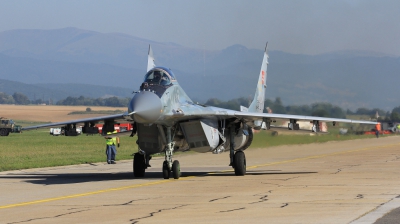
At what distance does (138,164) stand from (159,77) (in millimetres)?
3560

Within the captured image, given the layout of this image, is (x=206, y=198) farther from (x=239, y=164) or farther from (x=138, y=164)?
(x=138, y=164)

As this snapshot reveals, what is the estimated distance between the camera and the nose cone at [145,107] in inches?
693

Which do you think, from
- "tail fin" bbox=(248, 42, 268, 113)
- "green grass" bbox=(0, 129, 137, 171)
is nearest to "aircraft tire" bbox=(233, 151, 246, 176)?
"tail fin" bbox=(248, 42, 268, 113)

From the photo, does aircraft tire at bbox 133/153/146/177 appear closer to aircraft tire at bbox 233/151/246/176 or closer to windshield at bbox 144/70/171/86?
aircraft tire at bbox 233/151/246/176

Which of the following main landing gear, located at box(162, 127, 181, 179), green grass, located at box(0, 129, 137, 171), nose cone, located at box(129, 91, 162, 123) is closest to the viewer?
nose cone, located at box(129, 91, 162, 123)

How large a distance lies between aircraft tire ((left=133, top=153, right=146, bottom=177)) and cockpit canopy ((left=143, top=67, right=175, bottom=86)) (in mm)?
3217

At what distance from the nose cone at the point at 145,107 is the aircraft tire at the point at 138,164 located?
153 inches

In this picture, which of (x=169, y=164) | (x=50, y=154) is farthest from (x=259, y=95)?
(x=50, y=154)

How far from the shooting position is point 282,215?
11.6 m

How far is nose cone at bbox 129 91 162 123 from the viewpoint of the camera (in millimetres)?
17594

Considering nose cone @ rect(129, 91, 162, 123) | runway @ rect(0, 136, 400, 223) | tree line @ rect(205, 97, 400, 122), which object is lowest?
runway @ rect(0, 136, 400, 223)

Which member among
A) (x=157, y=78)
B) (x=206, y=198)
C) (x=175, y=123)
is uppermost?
(x=157, y=78)

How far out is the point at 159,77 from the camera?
19406 mm

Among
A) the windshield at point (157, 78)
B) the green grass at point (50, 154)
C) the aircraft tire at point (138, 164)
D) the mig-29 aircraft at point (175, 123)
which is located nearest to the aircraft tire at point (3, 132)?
the green grass at point (50, 154)
